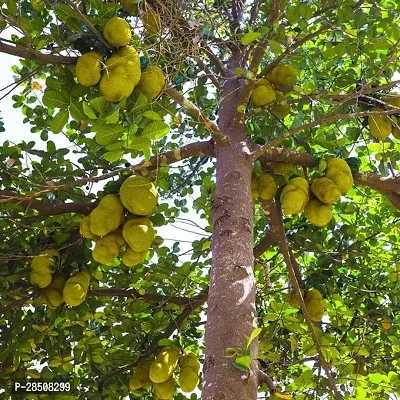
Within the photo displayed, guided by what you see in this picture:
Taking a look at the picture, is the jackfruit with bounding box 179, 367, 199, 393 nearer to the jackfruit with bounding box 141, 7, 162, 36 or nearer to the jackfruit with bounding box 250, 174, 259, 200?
the jackfruit with bounding box 250, 174, 259, 200

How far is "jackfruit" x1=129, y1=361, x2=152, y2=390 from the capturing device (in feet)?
9.51

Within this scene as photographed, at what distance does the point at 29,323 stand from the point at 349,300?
5.87 ft

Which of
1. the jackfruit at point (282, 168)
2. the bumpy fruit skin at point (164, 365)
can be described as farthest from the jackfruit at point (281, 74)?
the bumpy fruit skin at point (164, 365)

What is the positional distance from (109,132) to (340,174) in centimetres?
107

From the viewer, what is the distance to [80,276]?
8.71ft

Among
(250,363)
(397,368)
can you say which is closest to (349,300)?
(397,368)

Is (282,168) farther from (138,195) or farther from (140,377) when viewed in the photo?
(140,377)

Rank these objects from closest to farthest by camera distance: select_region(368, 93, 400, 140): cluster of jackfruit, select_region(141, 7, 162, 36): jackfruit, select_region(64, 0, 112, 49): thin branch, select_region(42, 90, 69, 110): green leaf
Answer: select_region(64, 0, 112, 49): thin branch → select_region(42, 90, 69, 110): green leaf → select_region(141, 7, 162, 36): jackfruit → select_region(368, 93, 400, 140): cluster of jackfruit

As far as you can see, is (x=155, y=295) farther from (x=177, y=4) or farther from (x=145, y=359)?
(x=177, y=4)

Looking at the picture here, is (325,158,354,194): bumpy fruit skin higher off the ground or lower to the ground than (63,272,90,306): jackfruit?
higher

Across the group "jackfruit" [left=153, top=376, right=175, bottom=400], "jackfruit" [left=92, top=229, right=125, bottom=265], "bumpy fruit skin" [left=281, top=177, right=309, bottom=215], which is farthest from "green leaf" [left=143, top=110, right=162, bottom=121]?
"jackfruit" [left=153, top=376, right=175, bottom=400]

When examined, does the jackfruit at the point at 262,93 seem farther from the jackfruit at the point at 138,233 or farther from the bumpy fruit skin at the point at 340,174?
the jackfruit at the point at 138,233

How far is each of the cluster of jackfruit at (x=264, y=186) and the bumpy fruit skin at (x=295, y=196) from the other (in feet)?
0.24

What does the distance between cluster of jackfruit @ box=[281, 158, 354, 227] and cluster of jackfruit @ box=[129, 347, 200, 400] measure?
86 centimetres
